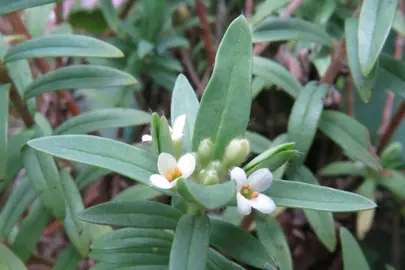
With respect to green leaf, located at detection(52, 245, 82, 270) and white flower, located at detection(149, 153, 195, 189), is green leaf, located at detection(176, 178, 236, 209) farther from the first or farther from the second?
green leaf, located at detection(52, 245, 82, 270)

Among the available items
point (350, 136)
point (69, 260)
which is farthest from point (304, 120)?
point (69, 260)

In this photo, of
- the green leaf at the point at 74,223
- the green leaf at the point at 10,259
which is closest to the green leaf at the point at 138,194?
the green leaf at the point at 74,223

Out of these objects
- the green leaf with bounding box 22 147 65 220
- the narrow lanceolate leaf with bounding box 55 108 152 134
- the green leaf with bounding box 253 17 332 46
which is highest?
the green leaf with bounding box 253 17 332 46

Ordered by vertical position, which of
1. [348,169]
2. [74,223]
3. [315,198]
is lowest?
[348,169]

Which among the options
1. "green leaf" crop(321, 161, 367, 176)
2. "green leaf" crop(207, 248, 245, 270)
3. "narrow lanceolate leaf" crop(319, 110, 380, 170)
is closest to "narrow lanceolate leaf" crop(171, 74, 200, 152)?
"green leaf" crop(207, 248, 245, 270)

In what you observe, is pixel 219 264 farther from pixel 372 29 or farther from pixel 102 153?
pixel 372 29

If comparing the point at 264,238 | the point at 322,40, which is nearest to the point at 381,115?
the point at 322,40
